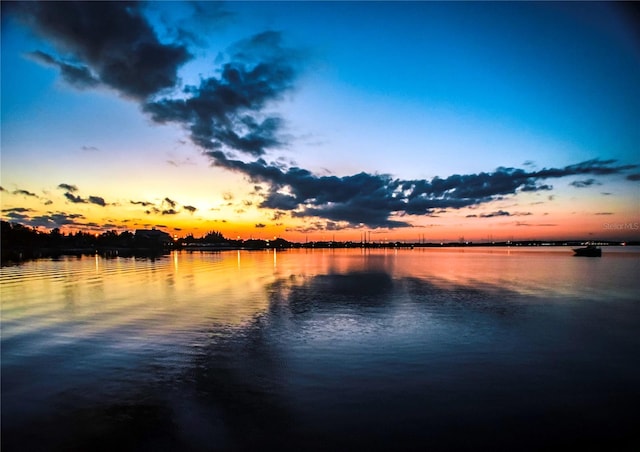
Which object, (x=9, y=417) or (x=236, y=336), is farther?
(x=236, y=336)

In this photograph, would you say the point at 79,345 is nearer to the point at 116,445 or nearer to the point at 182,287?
the point at 116,445

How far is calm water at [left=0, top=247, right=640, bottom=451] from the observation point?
915 centimetres

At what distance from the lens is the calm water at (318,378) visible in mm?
9148

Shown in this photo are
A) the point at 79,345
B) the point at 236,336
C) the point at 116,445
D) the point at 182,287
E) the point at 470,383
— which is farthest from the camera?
the point at 182,287

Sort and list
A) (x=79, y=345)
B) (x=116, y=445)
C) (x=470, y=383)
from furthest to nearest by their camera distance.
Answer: (x=79, y=345)
(x=470, y=383)
(x=116, y=445)

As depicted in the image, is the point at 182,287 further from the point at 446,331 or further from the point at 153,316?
the point at 446,331

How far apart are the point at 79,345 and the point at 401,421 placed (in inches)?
577

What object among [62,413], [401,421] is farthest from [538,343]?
[62,413]

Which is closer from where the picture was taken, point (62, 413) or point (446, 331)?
point (62, 413)

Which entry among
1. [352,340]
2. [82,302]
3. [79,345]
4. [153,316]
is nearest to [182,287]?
[82,302]

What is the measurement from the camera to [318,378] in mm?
12727

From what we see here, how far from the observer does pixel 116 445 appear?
860 centimetres

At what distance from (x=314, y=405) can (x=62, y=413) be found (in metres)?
6.69

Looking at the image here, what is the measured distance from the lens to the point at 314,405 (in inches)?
420
